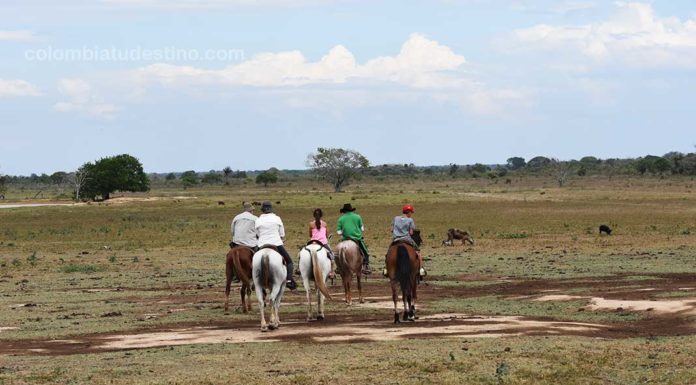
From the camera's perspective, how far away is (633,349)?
49.6 feet

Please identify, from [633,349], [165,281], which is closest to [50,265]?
[165,281]

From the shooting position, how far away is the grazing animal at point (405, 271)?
1933 centimetres

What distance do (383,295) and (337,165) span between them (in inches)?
3841

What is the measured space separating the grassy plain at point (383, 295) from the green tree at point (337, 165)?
6127 centimetres

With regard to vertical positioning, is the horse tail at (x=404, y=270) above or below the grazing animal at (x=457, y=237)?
above

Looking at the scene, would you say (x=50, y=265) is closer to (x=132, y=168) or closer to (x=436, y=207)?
(x=436, y=207)

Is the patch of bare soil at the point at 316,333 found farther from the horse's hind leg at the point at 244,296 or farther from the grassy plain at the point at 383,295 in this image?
the horse's hind leg at the point at 244,296

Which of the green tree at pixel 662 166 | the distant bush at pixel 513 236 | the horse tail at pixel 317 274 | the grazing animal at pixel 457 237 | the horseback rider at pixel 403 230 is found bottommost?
the distant bush at pixel 513 236

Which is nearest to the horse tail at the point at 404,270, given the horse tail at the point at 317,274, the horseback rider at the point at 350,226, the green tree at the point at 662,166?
the horse tail at the point at 317,274

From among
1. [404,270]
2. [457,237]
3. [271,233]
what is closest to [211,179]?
[457,237]

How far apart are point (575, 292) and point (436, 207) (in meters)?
49.6

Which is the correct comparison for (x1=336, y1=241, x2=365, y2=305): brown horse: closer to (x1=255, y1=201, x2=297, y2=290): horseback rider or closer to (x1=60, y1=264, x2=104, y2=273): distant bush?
(x1=255, y1=201, x2=297, y2=290): horseback rider

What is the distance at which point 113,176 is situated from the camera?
102875 mm

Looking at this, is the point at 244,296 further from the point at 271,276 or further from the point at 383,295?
the point at 383,295
